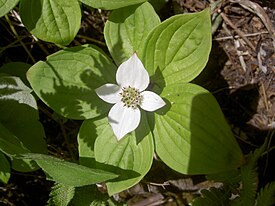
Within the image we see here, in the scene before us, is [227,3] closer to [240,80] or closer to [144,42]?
[240,80]

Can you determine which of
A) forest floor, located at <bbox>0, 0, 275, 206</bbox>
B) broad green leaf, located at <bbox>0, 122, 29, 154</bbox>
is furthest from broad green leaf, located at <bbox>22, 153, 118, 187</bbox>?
forest floor, located at <bbox>0, 0, 275, 206</bbox>

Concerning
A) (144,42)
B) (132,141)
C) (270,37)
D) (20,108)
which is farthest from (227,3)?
(20,108)

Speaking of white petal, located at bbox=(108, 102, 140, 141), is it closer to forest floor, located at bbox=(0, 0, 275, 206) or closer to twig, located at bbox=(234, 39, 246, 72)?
forest floor, located at bbox=(0, 0, 275, 206)

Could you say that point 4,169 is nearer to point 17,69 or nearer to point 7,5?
point 17,69

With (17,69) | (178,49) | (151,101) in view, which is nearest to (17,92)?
(17,69)

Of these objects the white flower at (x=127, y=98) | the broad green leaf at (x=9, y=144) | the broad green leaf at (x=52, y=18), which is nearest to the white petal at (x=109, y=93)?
the white flower at (x=127, y=98)

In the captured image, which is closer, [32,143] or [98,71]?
[98,71]
